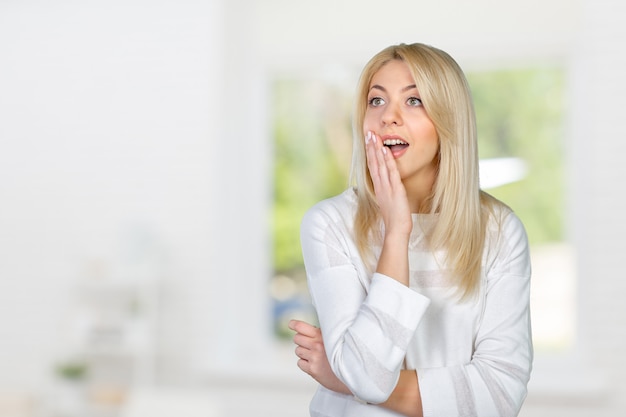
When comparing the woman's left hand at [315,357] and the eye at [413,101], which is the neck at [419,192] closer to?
the eye at [413,101]

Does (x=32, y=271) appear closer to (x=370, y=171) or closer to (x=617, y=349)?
(x=617, y=349)

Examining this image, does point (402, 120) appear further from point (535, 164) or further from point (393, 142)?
point (535, 164)

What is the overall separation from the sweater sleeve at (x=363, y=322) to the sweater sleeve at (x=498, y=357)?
97 millimetres

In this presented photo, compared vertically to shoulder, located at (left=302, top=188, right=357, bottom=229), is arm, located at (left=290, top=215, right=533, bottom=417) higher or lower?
lower

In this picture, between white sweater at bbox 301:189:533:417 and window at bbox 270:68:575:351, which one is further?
window at bbox 270:68:575:351

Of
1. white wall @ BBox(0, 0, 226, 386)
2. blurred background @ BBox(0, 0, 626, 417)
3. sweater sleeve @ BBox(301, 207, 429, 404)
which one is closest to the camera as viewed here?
sweater sleeve @ BBox(301, 207, 429, 404)

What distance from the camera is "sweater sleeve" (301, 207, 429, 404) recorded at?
1.11 metres

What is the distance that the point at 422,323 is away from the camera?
49.1 inches

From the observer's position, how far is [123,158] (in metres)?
4.36

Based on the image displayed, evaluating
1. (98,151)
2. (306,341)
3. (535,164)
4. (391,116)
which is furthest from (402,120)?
(98,151)

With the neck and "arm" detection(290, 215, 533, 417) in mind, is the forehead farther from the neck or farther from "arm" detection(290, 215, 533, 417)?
"arm" detection(290, 215, 533, 417)

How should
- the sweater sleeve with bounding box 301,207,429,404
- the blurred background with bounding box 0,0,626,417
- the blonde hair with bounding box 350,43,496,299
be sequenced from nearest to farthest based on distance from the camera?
the sweater sleeve with bounding box 301,207,429,404
the blonde hair with bounding box 350,43,496,299
the blurred background with bounding box 0,0,626,417

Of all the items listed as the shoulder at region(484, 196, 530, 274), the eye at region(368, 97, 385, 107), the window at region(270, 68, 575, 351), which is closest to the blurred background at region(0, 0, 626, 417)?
the window at region(270, 68, 575, 351)

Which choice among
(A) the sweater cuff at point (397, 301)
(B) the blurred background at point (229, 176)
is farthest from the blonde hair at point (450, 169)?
(B) the blurred background at point (229, 176)
